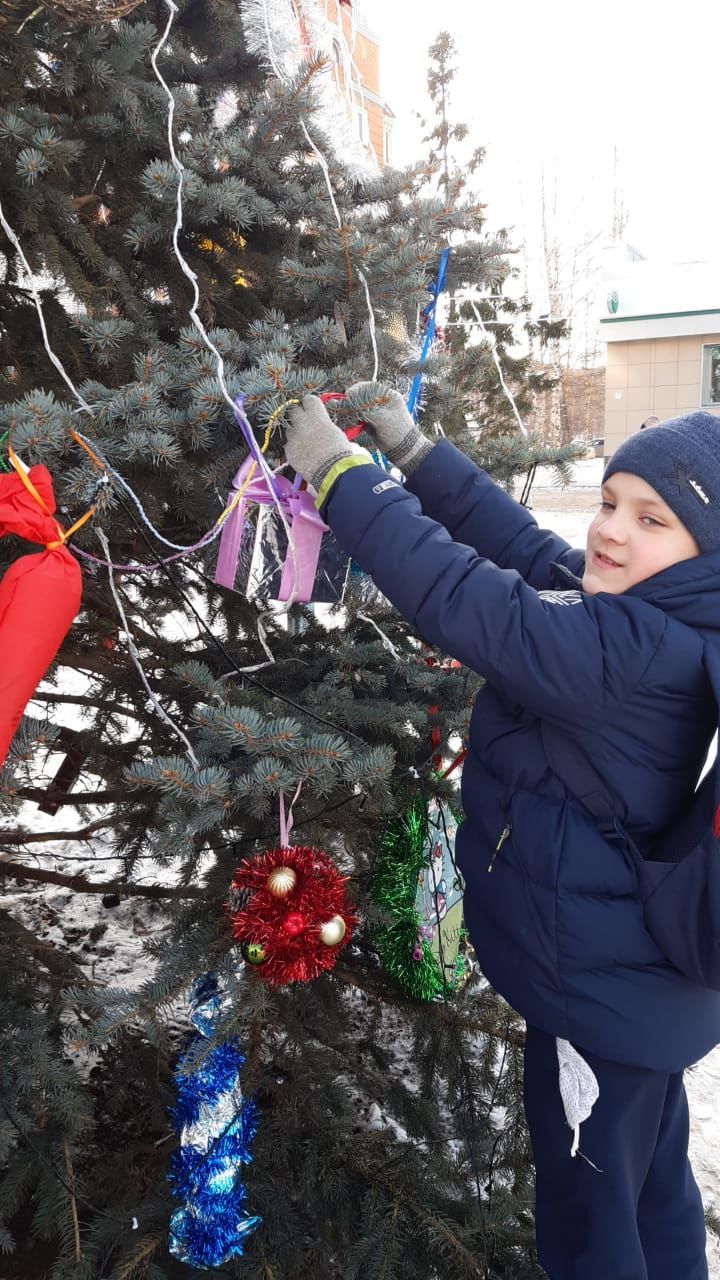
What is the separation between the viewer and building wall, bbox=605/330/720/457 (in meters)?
17.9

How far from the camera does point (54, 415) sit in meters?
1.37

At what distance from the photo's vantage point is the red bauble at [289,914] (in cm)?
159

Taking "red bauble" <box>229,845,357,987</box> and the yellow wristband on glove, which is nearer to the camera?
the yellow wristband on glove

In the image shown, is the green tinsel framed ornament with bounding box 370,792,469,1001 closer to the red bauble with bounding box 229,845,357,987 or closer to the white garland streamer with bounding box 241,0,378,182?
the red bauble with bounding box 229,845,357,987

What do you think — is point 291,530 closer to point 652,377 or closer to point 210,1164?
point 210,1164

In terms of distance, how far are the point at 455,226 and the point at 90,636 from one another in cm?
155

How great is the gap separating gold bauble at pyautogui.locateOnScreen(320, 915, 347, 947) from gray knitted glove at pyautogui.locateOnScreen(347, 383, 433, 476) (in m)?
0.92

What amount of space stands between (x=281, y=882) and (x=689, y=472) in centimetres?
104

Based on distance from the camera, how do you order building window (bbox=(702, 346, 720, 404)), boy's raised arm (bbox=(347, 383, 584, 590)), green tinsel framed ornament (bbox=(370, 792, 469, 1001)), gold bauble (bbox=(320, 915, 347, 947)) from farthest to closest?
1. building window (bbox=(702, 346, 720, 404))
2. green tinsel framed ornament (bbox=(370, 792, 469, 1001))
3. boy's raised arm (bbox=(347, 383, 584, 590))
4. gold bauble (bbox=(320, 915, 347, 947))

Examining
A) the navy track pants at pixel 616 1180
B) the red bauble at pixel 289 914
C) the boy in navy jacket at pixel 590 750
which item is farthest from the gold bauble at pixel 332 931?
the navy track pants at pixel 616 1180

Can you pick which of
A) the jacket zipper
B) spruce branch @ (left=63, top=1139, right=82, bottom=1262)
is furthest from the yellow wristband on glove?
spruce branch @ (left=63, top=1139, right=82, bottom=1262)

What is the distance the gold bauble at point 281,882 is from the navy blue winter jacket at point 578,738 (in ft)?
1.26

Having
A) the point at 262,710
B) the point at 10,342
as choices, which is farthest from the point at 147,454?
the point at 10,342

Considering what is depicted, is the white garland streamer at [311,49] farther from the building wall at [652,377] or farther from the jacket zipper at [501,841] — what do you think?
the building wall at [652,377]
